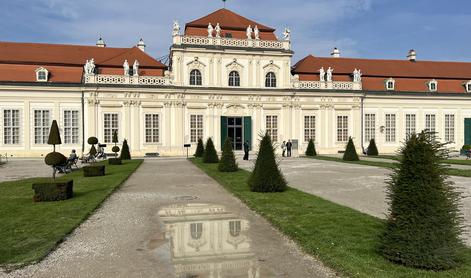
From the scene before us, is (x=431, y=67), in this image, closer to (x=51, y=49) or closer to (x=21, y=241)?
(x=51, y=49)

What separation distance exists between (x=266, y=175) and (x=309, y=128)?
28362mm

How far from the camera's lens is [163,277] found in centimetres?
523

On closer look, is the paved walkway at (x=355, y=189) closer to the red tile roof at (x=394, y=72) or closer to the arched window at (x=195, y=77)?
the arched window at (x=195, y=77)

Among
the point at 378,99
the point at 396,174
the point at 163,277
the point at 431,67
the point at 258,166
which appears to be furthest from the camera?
the point at 431,67

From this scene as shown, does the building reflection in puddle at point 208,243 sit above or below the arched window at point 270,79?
below

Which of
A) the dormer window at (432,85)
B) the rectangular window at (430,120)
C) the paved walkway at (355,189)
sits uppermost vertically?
the dormer window at (432,85)

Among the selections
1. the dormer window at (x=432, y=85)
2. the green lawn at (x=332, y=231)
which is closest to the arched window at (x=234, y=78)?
the dormer window at (x=432, y=85)

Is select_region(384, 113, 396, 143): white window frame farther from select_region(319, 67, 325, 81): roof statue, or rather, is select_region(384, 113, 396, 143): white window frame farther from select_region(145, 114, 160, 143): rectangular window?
select_region(145, 114, 160, 143): rectangular window

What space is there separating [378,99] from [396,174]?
38.5 metres

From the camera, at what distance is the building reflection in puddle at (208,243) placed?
5.55 m

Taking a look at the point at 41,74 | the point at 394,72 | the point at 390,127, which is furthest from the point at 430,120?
the point at 41,74

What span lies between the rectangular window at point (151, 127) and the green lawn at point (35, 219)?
22.6 m

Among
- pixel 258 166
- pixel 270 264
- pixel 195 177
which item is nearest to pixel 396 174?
Result: pixel 270 264

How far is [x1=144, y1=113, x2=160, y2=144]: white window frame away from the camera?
37.1 metres
